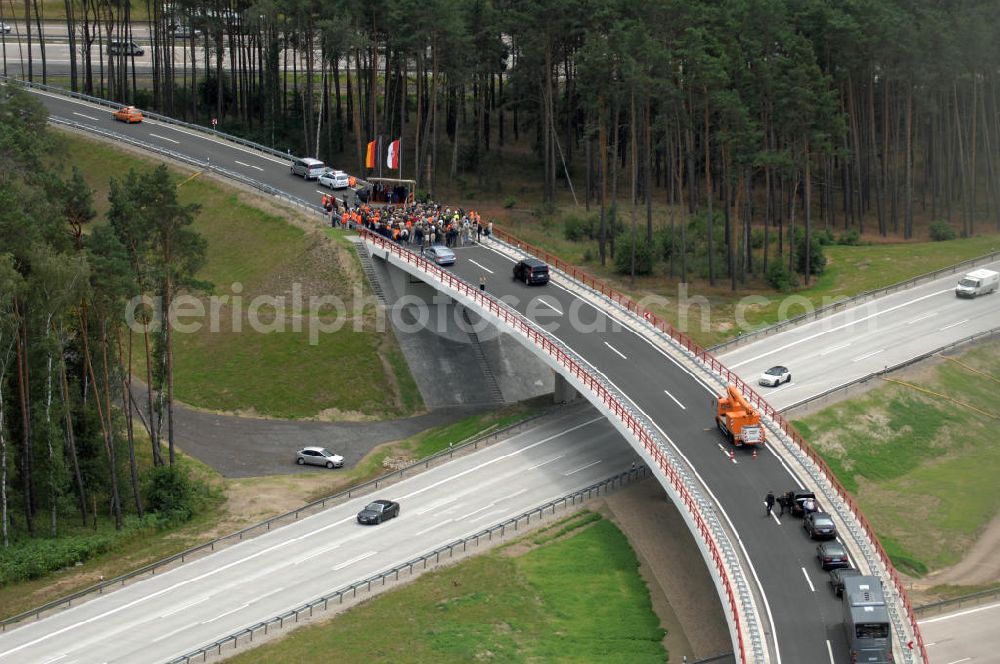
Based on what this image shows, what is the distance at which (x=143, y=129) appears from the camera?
116 m

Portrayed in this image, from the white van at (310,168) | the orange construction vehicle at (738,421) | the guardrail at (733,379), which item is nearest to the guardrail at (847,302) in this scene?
the guardrail at (733,379)

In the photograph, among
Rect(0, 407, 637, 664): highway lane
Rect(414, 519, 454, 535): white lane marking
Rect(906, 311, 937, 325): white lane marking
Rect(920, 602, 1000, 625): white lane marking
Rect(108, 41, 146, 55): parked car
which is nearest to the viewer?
Rect(0, 407, 637, 664): highway lane

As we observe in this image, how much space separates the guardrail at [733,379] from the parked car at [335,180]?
12.8 metres

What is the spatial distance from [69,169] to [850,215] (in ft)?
210

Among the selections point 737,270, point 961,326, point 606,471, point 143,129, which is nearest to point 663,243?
point 737,270

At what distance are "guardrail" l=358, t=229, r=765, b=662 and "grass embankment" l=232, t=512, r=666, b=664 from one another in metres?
4.66

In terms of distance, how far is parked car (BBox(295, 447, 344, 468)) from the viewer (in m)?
77.9

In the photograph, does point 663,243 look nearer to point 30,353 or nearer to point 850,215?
point 850,215

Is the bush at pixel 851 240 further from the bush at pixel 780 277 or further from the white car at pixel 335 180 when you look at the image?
the white car at pixel 335 180

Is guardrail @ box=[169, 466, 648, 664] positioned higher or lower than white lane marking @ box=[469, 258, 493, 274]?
lower

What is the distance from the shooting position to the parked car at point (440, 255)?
88188mm

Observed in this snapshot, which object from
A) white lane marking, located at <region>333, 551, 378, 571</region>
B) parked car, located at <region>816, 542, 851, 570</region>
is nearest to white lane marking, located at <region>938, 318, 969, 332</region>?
parked car, located at <region>816, 542, 851, 570</region>

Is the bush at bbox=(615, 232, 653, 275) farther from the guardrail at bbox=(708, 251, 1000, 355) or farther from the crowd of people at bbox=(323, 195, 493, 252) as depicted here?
the guardrail at bbox=(708, 251, 1000, 355)

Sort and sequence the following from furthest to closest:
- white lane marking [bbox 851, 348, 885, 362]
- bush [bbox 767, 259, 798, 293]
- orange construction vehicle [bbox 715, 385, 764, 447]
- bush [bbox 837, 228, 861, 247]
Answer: bush [bbox 837, 228, 861, 247]
bush [bbox 767, 259, 798, 293]
white lane marking [bbox 851, 348, 885, 362]
orange construction vehicle [bbox 715, 385, 764, 447]
